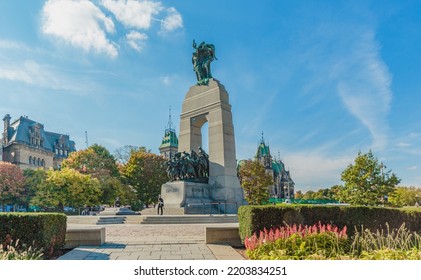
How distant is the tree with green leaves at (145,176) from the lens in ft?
161

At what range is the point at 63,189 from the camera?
38750 millimetres

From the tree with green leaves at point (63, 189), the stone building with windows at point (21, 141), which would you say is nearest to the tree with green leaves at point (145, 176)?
Answer: the tree with green leaves at point (63, 189)

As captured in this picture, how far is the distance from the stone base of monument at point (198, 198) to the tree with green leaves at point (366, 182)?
14.9 meters

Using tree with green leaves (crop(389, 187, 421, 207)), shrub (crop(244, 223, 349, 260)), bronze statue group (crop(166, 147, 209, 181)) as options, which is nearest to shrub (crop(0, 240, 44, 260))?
shrub (crop(244, 223, 349, 260))

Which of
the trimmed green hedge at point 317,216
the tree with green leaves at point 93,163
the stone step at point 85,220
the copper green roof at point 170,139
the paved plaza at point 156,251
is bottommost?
the paved plaza at point 156,251

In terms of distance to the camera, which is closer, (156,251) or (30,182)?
(156,251)

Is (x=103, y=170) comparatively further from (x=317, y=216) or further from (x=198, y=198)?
(x=317, y=216)

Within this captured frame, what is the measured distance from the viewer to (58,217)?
9.67m

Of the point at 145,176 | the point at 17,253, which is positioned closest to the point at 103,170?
the point at 145,176

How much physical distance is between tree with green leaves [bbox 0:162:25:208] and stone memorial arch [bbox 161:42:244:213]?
22325 mm

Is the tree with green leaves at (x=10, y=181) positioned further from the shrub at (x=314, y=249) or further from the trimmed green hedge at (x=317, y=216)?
the shrub at (x=314, y=249)

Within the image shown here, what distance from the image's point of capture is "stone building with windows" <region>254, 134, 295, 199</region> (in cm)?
12369

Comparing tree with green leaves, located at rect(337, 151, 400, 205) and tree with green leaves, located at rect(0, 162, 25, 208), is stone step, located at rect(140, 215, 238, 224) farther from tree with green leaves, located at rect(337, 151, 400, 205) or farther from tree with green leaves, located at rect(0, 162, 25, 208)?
tree with green leaves, located at rect(0, 162, 25, 208)

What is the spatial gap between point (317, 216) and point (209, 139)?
1792 cm
